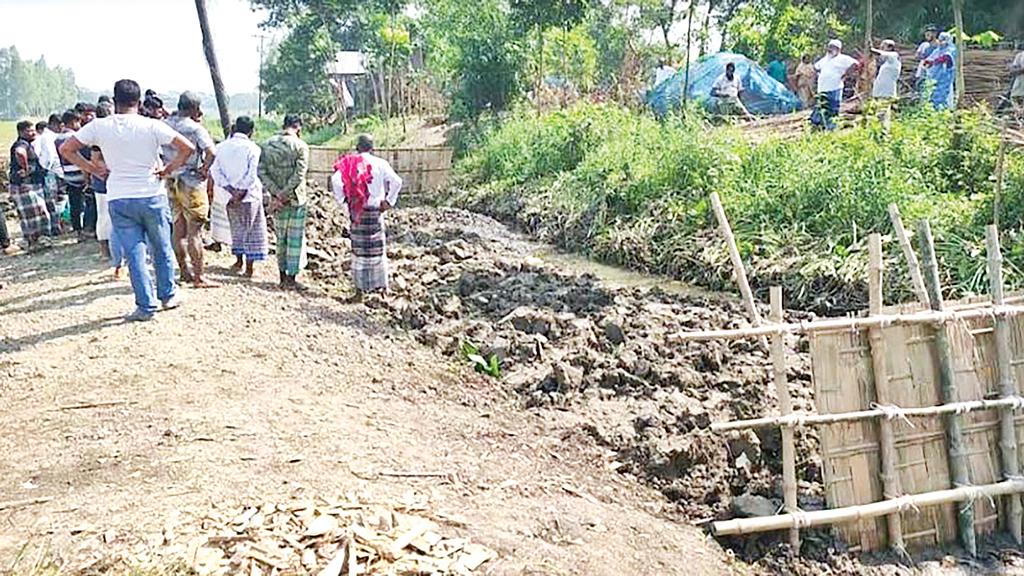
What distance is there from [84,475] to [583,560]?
247 centimetres

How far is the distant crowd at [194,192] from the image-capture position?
21.0ft

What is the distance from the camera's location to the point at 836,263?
912 cm

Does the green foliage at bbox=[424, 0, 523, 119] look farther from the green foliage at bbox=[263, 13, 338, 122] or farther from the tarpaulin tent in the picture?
the green foliage at bbox=[263, 13, 338, 122]

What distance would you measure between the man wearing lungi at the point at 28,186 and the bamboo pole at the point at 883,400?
9424mm

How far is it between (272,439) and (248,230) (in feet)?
13.7

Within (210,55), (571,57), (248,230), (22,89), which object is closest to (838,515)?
(248,230)

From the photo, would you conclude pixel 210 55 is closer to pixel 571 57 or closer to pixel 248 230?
pixel 248 230

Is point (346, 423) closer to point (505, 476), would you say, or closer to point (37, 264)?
point (505, 476)

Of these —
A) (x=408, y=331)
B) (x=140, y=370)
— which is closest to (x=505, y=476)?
(x=140, y=370)

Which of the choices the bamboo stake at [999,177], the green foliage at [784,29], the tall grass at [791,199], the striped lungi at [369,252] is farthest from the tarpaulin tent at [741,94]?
the striped lungi at [369,252]

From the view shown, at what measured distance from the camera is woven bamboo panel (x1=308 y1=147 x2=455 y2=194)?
1661 cm

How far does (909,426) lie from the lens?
14.8ft

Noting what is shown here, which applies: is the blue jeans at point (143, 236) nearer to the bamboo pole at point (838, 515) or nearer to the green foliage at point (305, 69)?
the bamboo pole at point (838, 515)

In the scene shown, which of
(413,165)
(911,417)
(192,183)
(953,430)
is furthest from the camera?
(413,165)
